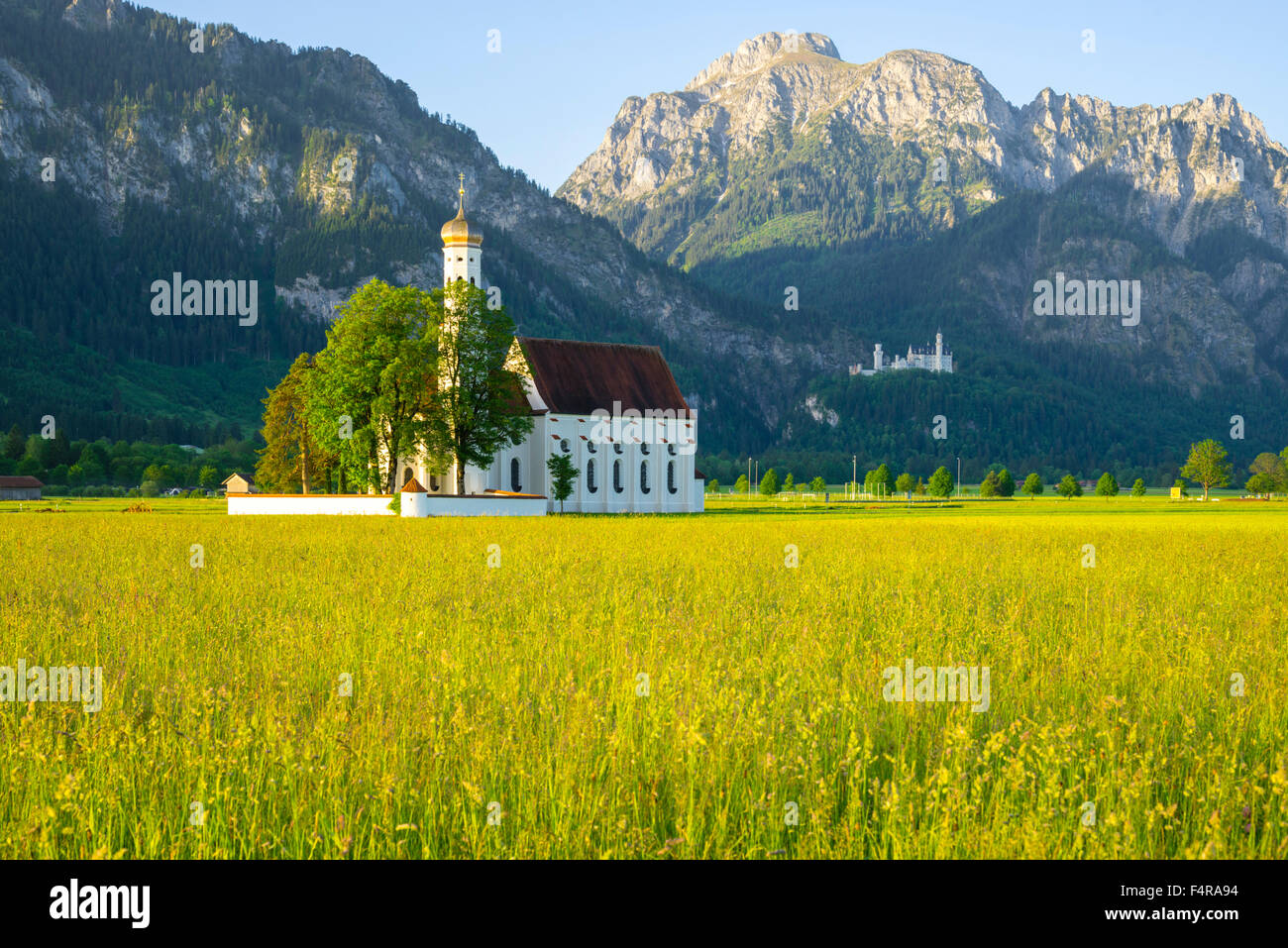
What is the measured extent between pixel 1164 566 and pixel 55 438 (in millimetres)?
170382

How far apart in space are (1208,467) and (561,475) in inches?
4640

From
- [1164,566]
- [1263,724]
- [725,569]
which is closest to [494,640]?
[1263,724]

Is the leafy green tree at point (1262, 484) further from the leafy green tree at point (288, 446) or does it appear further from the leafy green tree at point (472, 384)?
the leafy green tree at point (288, 446)

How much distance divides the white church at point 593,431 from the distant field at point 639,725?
69082mm

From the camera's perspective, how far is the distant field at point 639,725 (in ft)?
20.3

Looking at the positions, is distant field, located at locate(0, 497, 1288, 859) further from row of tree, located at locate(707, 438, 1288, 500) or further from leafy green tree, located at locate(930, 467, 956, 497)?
row of tree, located at locate(707, 438, 1288, 500)

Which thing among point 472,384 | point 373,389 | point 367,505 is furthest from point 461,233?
point 367,505

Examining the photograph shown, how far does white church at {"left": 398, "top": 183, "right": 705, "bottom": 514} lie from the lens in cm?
8819

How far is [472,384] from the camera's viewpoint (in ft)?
247

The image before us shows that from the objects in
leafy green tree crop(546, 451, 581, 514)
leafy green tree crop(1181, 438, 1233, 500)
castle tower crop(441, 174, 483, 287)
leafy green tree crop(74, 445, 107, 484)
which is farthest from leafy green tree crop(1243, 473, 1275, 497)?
leafy green tree crop(74, 445, 107, 484)

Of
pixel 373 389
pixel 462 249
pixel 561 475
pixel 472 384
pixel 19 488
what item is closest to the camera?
pixel 373 389

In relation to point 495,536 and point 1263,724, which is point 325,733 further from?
point 495,536

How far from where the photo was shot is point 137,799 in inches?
266

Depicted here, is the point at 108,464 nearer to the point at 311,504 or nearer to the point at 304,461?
the point at 304,461
